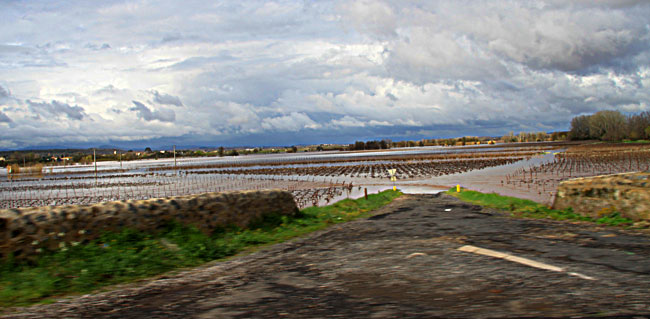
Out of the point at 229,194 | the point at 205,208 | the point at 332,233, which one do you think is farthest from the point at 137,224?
the point at 332,233

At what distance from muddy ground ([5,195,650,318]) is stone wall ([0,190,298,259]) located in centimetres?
249

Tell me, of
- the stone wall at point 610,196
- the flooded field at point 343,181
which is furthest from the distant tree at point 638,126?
the stone wall at point 610,196

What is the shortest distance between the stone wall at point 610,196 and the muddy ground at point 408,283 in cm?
150

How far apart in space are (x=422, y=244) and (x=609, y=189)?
20.9 feet

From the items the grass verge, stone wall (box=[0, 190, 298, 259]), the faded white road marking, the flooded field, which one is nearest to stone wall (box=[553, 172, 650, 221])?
the faded white road marking

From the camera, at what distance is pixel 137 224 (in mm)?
9422

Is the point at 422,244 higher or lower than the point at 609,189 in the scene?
lower

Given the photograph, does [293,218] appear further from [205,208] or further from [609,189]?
[609,189]

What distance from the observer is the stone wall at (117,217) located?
25.8ft

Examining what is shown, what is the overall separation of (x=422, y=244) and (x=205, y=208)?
5.60 meters

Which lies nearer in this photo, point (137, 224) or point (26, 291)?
point (26, 291)

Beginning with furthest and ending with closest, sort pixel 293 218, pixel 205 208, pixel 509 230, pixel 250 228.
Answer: pixel 293 218 < pixel 250 228 < pixel 205 208 < pixel 509 230

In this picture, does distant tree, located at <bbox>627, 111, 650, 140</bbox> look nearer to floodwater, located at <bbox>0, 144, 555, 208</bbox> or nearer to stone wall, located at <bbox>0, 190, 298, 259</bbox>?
floodwater, located at <bbox>0, 144, 555, 208</bbox>

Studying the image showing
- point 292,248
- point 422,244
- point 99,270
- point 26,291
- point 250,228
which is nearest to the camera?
point 26,291
